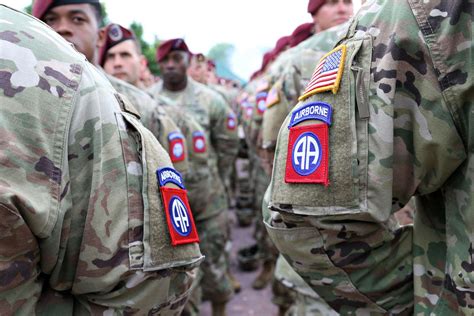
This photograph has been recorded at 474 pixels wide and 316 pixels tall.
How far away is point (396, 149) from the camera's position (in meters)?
1.14

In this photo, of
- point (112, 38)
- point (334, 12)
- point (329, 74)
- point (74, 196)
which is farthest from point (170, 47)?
point (74, 196)

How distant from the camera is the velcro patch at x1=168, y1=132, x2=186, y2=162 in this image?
9.57 ft

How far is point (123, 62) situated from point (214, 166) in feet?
4.34

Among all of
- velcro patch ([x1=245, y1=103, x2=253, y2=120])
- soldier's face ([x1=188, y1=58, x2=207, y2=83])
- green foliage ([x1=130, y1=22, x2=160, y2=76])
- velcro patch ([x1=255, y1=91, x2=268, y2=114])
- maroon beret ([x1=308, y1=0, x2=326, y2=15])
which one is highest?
maroon beret ([x1=308, y1=0, x2=326, y2=15])

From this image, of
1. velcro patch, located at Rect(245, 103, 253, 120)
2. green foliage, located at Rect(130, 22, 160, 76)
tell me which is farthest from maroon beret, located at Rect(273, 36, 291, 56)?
green foliage, located at Rect(130, 22, 160, 76)

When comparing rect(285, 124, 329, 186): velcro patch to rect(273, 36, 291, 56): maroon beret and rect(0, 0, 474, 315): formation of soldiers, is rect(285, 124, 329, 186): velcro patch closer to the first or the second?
rect(0, 0, 474, 315): formation of soldiers

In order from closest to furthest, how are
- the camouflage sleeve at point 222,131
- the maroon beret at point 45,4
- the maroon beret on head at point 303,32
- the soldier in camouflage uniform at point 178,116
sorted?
1. the maroon beret at point 45,4
2. the soldier in camouflage uniform at point 178,116
3. the maroon beret on head at point 303,32
4. the camouflage sleeve at point 222,131

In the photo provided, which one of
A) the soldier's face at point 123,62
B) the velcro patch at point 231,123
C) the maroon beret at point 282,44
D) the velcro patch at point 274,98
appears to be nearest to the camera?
the velcro patch at point 274,98

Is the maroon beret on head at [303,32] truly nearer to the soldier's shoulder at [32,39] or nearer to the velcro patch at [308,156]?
the velcro patch at [308,156]

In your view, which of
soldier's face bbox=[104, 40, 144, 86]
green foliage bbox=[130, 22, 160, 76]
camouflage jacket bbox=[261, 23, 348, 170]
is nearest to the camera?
camouflage jacket bbox=[261, 23, 348, 170]

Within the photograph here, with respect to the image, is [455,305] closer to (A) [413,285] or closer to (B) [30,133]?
(A) [413,285]

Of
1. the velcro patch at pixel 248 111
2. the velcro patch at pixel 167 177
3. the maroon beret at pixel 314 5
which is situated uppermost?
the maroon beret at pixel 314 5

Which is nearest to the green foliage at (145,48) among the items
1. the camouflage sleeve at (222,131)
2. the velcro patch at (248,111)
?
the velcro patch at (248,111)

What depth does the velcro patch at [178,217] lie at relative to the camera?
1.14 m
